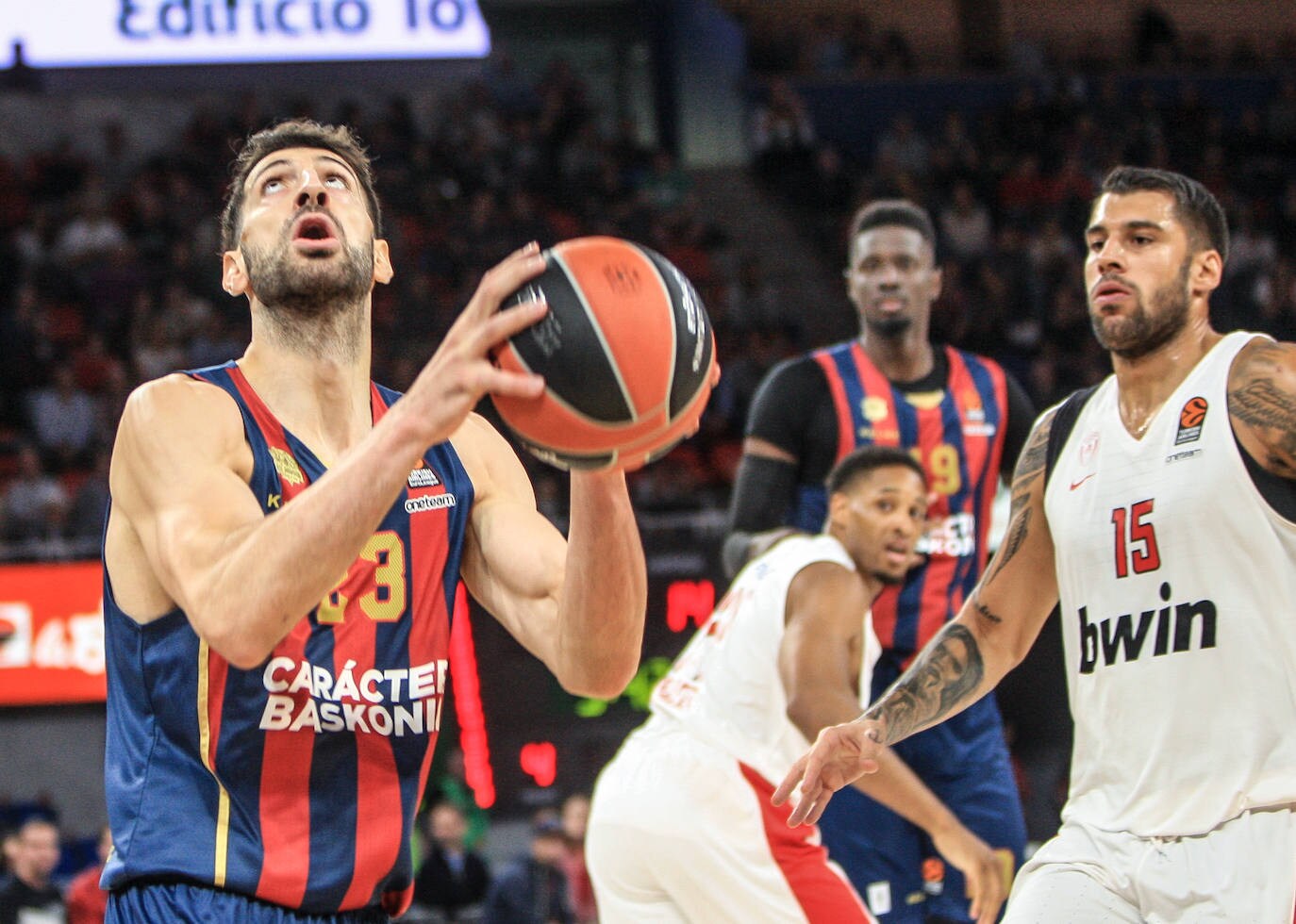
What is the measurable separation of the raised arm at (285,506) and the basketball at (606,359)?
0.17 ft

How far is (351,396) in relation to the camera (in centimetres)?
326

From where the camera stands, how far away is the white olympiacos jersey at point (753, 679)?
4.62 m

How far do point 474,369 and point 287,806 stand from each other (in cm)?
99

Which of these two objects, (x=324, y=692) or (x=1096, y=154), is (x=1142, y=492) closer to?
(x=324, y=692)

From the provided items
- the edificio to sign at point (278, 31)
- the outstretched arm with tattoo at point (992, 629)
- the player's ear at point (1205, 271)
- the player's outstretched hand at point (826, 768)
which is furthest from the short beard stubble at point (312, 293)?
the edificio to sign at point (278, 31)

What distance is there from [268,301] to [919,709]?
5.73 ft

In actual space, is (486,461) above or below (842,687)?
above

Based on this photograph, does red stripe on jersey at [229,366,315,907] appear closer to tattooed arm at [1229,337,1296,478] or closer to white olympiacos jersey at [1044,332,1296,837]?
white olympiacos jersey at [1044,332,1296,837]

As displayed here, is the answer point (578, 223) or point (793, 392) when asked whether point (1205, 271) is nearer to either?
→ point (793, 392)

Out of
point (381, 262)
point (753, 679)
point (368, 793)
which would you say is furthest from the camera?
point (753, 679)

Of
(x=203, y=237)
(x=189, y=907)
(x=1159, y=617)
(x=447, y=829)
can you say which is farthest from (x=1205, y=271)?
(x=203, y=237)

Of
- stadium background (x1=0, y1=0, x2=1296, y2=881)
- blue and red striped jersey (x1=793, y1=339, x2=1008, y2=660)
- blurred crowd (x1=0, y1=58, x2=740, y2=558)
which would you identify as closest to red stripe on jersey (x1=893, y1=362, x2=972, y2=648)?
blue and red striped jersey (x1=793, y1=339, x2=1008, y2=660)

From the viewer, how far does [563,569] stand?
3076 millimetres

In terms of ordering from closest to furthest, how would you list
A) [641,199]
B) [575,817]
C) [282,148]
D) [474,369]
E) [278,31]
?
[474,369] < [282,148] < [575,817] < [278,31] < [641,199]
